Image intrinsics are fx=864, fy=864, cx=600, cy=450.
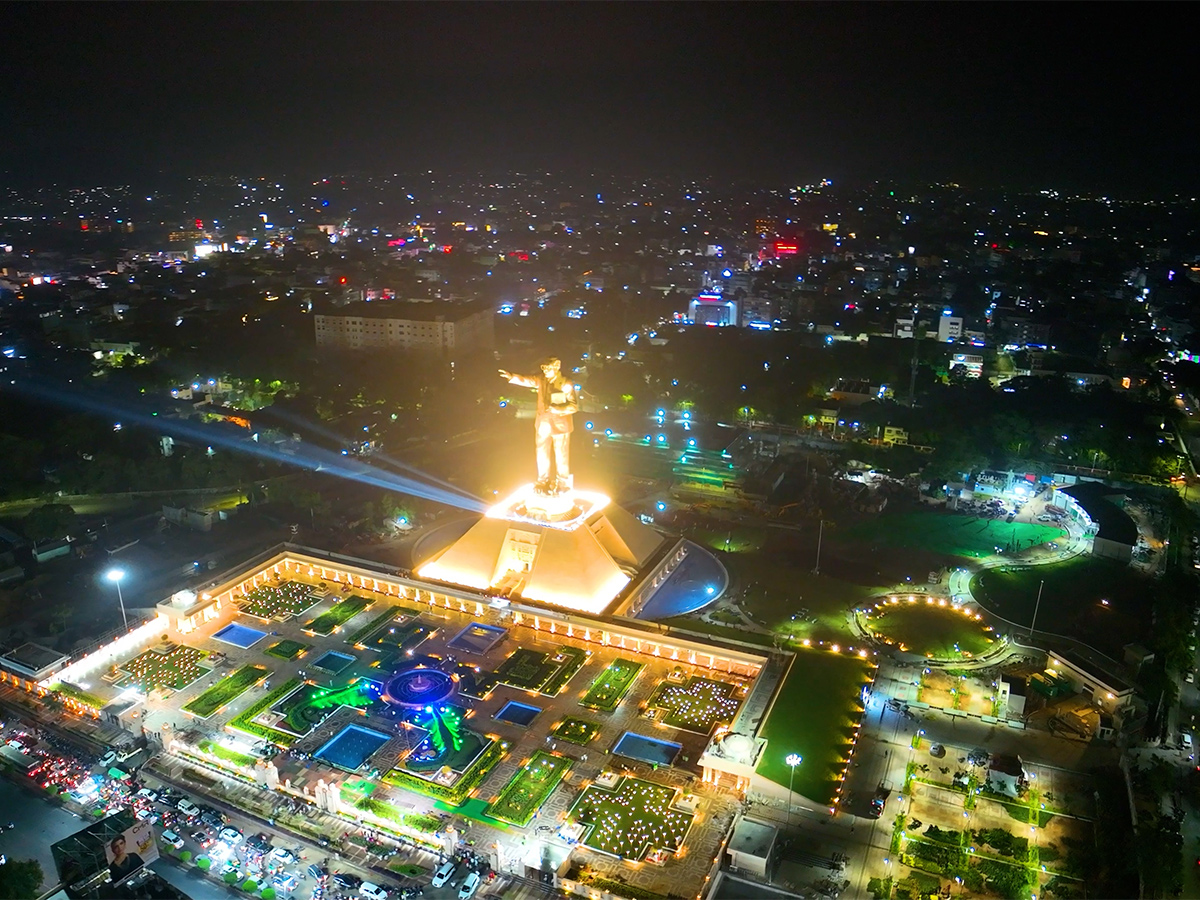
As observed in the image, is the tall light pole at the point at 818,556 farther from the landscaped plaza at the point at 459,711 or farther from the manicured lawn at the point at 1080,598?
the landscaped plaza at the point at 459,711

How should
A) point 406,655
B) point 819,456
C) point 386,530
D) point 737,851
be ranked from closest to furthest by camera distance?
point 737,851 < point 406,655 < point 386,530 < point 819,456

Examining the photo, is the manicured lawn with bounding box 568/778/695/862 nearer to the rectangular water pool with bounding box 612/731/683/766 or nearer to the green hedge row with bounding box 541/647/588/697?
the rectangular water pool with bounding box 612/731/683/766

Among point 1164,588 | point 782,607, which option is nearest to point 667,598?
point 782,607

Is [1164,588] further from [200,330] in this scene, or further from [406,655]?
[200,330]

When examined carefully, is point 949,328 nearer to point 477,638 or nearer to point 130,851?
point 477,638

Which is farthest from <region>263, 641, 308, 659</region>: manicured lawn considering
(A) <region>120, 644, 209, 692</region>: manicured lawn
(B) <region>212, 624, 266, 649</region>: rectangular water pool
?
(A) <region>120, 644, 209, 692</region>: manicured lawn

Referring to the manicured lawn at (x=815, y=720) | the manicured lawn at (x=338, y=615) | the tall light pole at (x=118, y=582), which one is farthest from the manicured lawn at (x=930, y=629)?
the tall light pole at (x=118, y=582)
